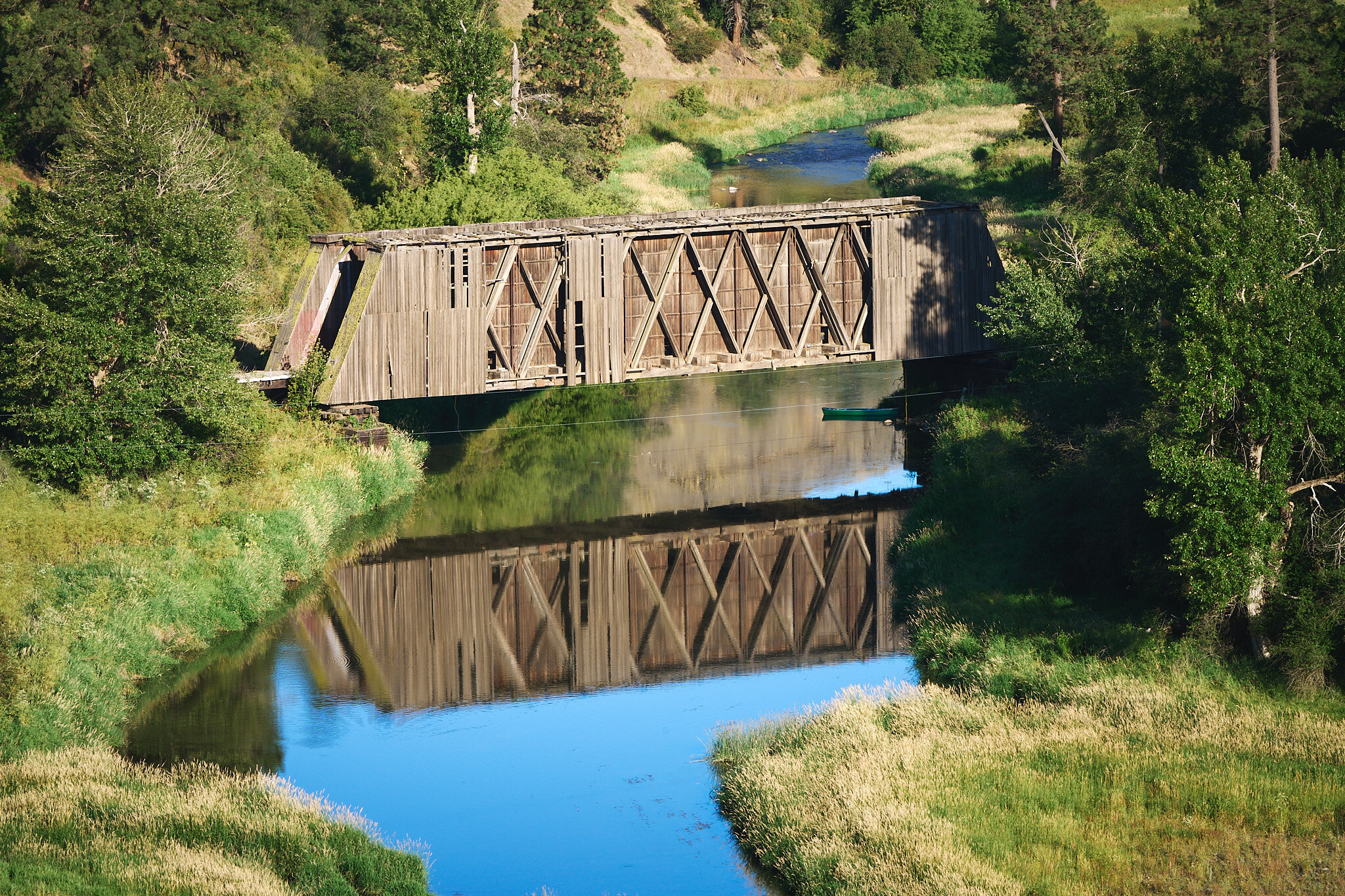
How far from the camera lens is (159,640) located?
25.1 metres

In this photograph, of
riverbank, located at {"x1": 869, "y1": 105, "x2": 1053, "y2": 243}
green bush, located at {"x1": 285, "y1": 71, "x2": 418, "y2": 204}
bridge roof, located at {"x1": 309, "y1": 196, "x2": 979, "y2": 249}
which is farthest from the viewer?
riverbank, located at {"x1": 869, "y1": 105, "x2": 1053, "y2": 243}

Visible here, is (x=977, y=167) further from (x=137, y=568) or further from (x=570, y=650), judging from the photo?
(x=137, y=568)

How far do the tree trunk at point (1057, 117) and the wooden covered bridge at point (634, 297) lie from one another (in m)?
23.6

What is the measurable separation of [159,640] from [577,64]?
158 feet

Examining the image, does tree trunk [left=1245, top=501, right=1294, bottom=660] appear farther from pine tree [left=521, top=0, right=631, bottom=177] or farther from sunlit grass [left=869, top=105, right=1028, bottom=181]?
sunlit grass [left=869, top=105, right=1028, bottom=181]

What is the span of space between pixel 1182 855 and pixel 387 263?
26.7 meters

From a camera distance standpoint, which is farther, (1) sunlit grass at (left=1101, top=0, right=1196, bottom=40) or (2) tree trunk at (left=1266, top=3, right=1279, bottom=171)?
(1) sunlit grass at (left=1101, top=0, right=1196, bottom=40)

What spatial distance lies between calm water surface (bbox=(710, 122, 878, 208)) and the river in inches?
1084

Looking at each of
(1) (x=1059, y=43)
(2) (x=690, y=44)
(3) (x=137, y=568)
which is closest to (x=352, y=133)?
(1) (x=1059, y=43)

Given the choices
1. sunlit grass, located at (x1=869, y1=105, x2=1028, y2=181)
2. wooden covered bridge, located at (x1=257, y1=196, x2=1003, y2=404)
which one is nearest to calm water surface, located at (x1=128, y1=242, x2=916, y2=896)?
wooden covered bridge, located at (x1=257, y1=196, x2=1003, y2=404)

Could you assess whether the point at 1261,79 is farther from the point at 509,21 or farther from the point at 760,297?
the point at 509,21

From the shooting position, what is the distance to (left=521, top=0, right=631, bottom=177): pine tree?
66.2 metres

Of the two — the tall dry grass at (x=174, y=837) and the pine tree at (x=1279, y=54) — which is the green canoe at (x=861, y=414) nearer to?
the pine tree at (x=1279, y=54)

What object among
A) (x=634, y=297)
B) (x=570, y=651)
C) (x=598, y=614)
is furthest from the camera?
(x=634, y=297)
